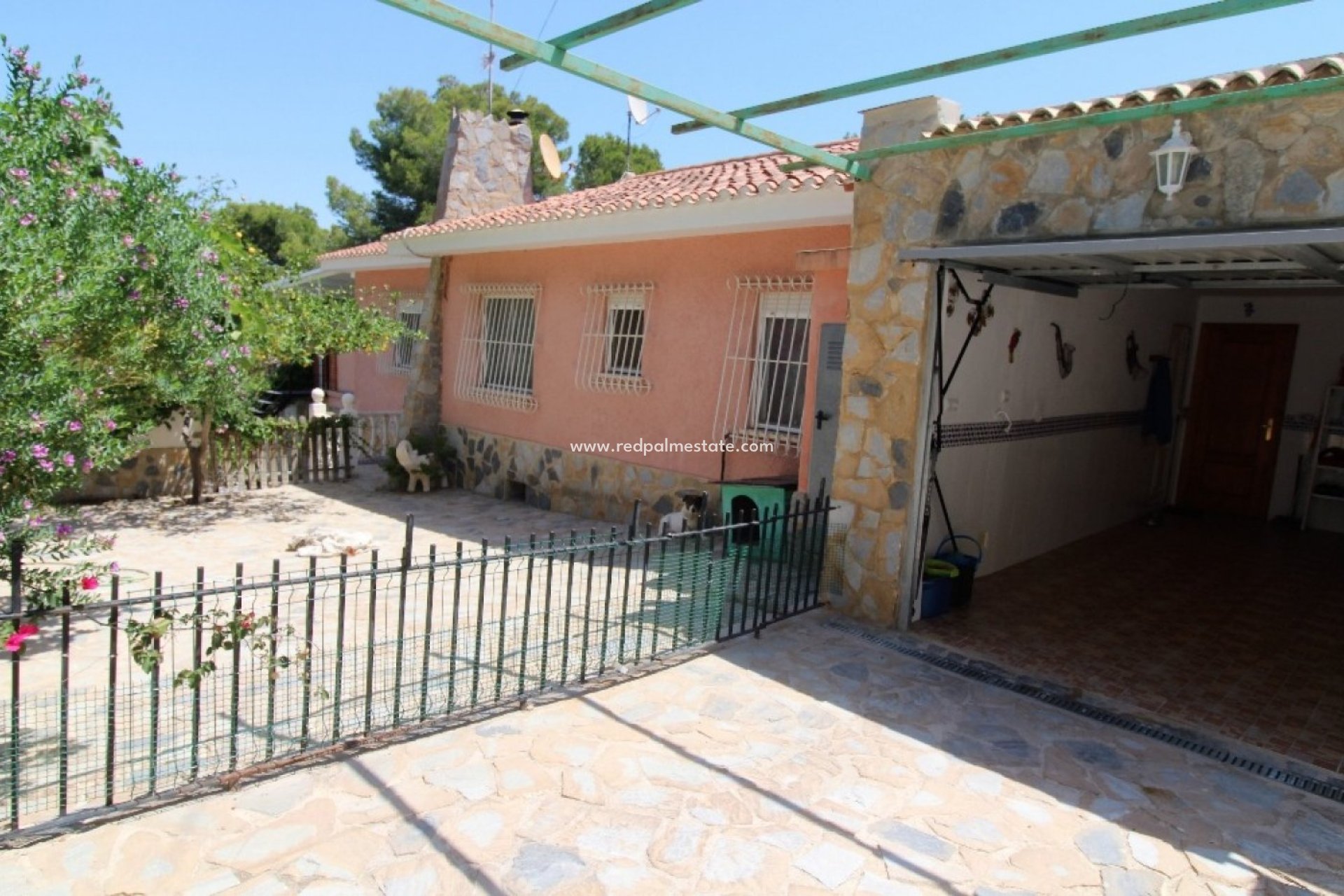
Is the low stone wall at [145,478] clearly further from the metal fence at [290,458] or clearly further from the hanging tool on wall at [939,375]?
the hanging tool on wall at [939,375]

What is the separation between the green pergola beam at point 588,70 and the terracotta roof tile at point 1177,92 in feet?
3.33

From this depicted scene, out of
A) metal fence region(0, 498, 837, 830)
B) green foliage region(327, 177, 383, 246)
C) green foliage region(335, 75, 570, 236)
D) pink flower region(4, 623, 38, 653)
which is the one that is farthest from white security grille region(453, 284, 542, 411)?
green foliage region(327, 177, 383, 246)

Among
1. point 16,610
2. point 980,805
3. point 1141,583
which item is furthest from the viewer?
point 1141,583

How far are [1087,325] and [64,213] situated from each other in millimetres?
8576

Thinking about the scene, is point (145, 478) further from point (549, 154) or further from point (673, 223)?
point (673, 223)

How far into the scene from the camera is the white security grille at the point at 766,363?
766cm

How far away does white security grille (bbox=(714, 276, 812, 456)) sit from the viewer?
7660mm

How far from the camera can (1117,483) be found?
9641 millimetres

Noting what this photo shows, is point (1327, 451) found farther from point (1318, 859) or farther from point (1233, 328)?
point (1318, 859)

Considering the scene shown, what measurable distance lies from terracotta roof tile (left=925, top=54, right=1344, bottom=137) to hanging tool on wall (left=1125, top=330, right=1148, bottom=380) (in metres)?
4.97

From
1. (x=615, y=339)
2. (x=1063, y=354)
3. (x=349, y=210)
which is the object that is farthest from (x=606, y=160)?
(x=1063, y=354)

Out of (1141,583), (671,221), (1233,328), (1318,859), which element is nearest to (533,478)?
(671,221)

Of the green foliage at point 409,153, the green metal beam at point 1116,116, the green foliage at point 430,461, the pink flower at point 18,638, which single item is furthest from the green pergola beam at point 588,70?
the green foliage at point 409,153

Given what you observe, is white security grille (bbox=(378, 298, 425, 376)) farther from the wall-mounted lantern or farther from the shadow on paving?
the wall-mounted lantern
